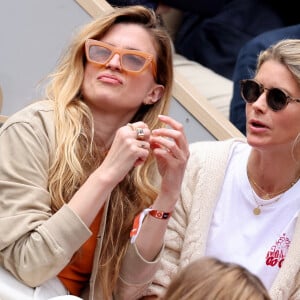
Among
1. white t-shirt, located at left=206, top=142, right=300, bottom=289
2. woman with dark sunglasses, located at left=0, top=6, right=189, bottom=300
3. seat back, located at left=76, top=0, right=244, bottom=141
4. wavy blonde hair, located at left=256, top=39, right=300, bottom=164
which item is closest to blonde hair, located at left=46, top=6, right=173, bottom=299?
woman with dark sunglasses, located at left=0, top=6, right=189, bottom=300

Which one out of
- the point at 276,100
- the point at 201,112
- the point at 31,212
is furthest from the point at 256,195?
the point at 201,112

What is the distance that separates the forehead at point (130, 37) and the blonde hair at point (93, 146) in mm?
17

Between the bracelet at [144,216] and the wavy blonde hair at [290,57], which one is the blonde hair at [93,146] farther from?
the wavy blonde hair at [290,57]

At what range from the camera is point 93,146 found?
9.56 ft

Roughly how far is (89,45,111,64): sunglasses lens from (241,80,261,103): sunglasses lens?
42 centimetres

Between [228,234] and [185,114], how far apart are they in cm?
95

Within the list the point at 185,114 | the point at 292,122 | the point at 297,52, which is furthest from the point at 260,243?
the point at 185,114

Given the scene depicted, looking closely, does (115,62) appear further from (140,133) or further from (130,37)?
(140,133)

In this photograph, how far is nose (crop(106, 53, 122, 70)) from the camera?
9.54ft

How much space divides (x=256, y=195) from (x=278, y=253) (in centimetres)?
20

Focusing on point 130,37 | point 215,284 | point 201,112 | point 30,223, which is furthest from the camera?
point 201,112

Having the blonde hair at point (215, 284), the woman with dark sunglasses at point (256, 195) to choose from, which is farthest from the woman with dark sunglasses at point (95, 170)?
the blonde hair at point (215, 284)

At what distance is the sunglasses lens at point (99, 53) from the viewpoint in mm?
2932

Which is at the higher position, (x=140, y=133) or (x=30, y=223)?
(x=140, y=133)
